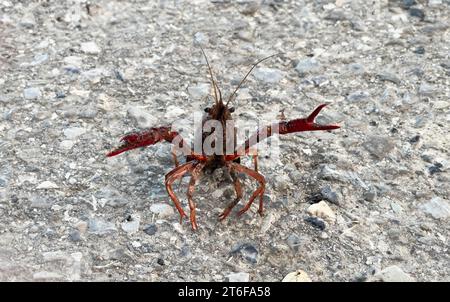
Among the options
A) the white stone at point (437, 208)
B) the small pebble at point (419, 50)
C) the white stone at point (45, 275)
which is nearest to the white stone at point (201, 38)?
the small pebble at point (419, 50)

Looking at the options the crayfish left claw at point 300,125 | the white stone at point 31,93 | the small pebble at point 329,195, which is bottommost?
the small pebble at point 329,195

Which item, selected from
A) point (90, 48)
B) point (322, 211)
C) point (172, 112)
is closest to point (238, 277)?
point (322, 211)

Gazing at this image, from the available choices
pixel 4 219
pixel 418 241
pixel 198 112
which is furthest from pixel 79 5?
pixel 418 241

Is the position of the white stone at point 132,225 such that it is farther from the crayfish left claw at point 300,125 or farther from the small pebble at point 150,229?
the crayfish left claw at point 300,125

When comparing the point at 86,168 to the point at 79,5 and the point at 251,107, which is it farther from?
the point at 79,5

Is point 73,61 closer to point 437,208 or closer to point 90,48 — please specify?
point 90,48
